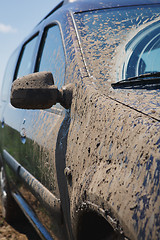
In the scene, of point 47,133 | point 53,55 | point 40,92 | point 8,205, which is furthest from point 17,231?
point 40,92

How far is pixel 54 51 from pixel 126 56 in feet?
2.17

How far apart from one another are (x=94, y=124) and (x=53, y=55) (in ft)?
3.53

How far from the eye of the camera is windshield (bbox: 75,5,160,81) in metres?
1.85

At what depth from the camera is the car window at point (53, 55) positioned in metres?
2.15

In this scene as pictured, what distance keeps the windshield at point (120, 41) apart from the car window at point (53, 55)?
0.21 metres

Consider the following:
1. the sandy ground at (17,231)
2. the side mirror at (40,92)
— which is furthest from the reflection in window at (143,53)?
the sandy ground at (17,231)

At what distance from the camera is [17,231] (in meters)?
3.82

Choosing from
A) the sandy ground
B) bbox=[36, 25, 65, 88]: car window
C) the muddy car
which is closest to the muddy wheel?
the sandy ground

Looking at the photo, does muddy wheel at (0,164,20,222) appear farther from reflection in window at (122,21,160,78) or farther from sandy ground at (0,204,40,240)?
reflection in window at (122,21,160,78)

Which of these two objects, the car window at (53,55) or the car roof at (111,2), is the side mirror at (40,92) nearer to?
the car window at (53,55)

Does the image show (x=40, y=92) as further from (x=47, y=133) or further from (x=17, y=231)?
(x=17, y=231)

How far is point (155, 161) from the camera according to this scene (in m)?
1.05

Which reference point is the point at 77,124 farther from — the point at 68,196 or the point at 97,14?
the point at 97,14

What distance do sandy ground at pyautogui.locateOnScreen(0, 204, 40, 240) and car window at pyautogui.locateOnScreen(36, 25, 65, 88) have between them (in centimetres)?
186
